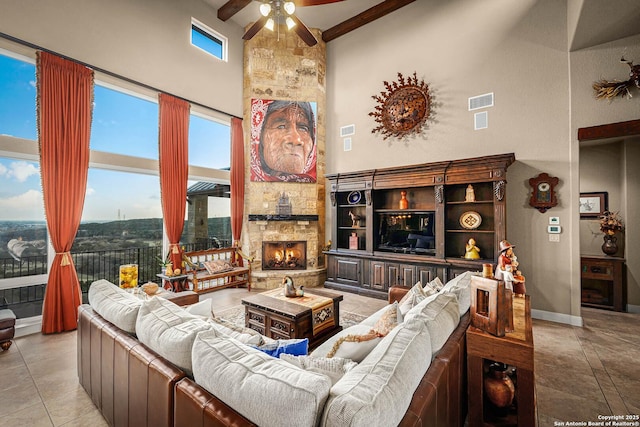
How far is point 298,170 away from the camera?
19.9 ft

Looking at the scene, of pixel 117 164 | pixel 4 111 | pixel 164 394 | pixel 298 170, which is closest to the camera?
pixel 164 394

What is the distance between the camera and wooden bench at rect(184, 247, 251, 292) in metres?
4.84

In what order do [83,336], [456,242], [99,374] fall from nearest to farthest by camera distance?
[99,374] → [83,336] → [456,242]

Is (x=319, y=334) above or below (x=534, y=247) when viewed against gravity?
below

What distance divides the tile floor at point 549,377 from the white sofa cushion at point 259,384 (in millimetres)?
1631

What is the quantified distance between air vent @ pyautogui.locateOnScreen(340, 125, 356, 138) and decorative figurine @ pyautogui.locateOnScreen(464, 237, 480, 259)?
3.24 m

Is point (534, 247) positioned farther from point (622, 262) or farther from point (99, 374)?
point (99, 374)

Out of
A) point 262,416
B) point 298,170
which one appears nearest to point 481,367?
point 262,416

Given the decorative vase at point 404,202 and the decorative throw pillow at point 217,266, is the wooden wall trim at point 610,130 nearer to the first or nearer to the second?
the decorative vase at point 404,202

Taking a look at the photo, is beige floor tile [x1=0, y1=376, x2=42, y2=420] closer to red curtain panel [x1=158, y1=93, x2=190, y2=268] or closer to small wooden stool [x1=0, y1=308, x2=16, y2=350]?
small wooden stool [x1=0, y1=308, x2=16, y2=350]

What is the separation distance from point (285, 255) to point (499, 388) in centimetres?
473

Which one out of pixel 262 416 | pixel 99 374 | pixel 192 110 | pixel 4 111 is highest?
pixel 192 110

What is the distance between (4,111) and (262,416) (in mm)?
5024

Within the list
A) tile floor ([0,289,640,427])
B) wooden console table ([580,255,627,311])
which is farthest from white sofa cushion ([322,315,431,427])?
wooden console table ([580,255,627,311])
